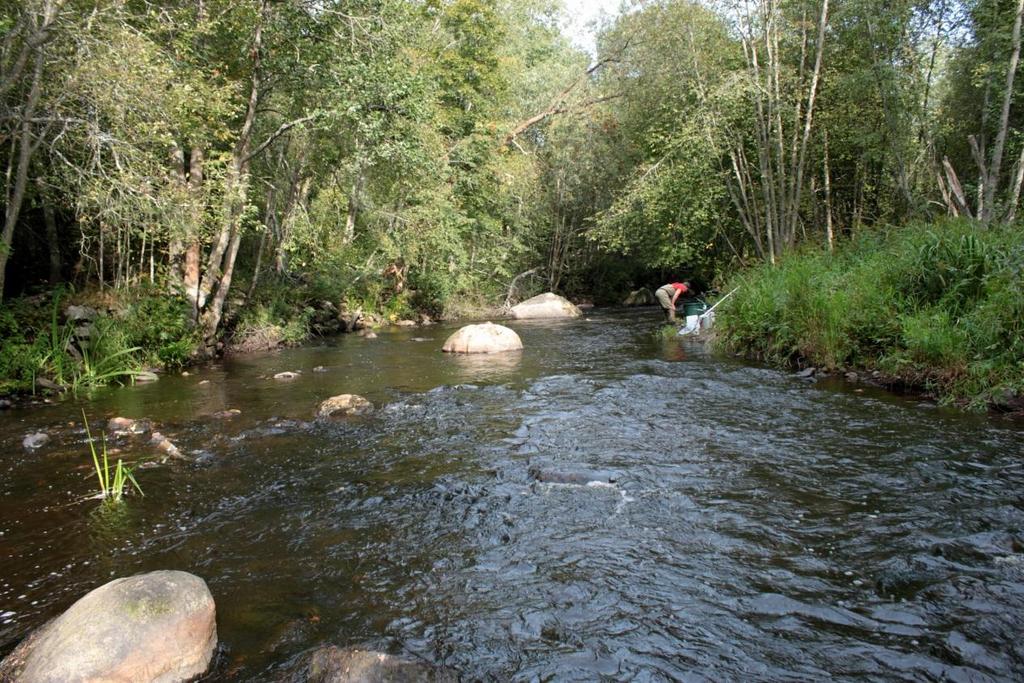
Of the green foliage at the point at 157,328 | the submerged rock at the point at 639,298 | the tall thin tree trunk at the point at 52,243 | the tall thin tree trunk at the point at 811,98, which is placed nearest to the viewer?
the green foliage at the point at 157,328

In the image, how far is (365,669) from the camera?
2.97 m

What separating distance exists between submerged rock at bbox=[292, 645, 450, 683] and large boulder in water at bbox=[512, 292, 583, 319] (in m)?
22.0

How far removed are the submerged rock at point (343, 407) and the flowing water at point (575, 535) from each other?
0.21 metres

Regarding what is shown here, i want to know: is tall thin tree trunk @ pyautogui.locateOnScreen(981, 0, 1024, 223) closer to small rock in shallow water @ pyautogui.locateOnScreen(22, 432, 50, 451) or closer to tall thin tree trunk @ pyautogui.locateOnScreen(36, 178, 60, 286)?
small rock in shallow water @ pyautogui.locateOnScreen(22, 432, 50, 451)

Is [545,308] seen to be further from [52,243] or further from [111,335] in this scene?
[52,243]

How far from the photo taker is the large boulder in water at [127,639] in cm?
287

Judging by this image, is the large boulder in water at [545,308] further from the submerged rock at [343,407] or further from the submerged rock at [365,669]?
the submerged rock at [365,669]

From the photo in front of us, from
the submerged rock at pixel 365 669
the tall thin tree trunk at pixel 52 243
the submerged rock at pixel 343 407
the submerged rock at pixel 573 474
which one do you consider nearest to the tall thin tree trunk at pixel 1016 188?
the submerged rock at pixel 573 474

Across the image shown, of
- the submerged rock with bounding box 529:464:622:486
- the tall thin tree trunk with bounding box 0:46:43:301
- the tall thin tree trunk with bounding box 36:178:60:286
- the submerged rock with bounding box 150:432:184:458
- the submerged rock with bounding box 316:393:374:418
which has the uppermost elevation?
the tall thin tree trunk with bounding box 0:46:43:301

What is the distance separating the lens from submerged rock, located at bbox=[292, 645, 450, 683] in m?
2.94

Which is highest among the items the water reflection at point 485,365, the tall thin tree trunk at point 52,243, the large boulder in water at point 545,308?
the tall thin tree trunk at point 52,243

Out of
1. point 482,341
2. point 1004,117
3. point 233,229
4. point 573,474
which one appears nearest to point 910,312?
point 1004,117

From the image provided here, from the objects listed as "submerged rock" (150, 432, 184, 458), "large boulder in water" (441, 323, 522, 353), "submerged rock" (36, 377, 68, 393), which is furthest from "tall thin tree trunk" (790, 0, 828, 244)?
"submerged rock" (36, 377, 68, 393)

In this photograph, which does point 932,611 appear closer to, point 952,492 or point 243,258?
point 952,492
